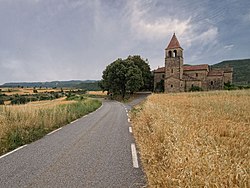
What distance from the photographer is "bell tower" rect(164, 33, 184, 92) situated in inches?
2527

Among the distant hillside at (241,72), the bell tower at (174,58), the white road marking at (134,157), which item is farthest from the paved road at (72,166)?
the distant hillside at (241,72)

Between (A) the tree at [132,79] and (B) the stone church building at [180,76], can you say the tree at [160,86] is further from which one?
(A) the tree at [132,79]

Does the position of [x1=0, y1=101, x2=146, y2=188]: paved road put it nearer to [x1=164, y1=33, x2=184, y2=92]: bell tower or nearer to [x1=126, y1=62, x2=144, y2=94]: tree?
[x1=126, y1=62, x2=144, y2=94]: tree

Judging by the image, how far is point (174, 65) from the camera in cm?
6544

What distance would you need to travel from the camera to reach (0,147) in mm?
6730

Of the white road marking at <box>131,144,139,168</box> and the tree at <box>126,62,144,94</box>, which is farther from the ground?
the tree at <box>126,62,144,94</box>

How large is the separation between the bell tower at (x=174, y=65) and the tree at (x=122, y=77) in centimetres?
1327

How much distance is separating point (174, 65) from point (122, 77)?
19145 millimetres

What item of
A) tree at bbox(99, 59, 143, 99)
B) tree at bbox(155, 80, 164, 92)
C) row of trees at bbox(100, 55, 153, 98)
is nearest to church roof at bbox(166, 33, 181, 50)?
tree at bbox(155, 80, 164, 92)

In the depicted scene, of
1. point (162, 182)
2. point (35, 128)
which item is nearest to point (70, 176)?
point (162, 182)

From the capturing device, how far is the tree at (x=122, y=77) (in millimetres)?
52062

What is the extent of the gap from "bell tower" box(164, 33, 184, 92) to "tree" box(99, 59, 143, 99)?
1327cm

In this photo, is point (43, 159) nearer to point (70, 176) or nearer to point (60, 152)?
point (60, 152)

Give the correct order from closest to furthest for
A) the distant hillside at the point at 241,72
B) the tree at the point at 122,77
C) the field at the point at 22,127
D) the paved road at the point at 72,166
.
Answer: the paved road at the point at 72,166, the field at the point at 22,127, the tree at the point at 122,77, the distant hillside at the point at 241,72
